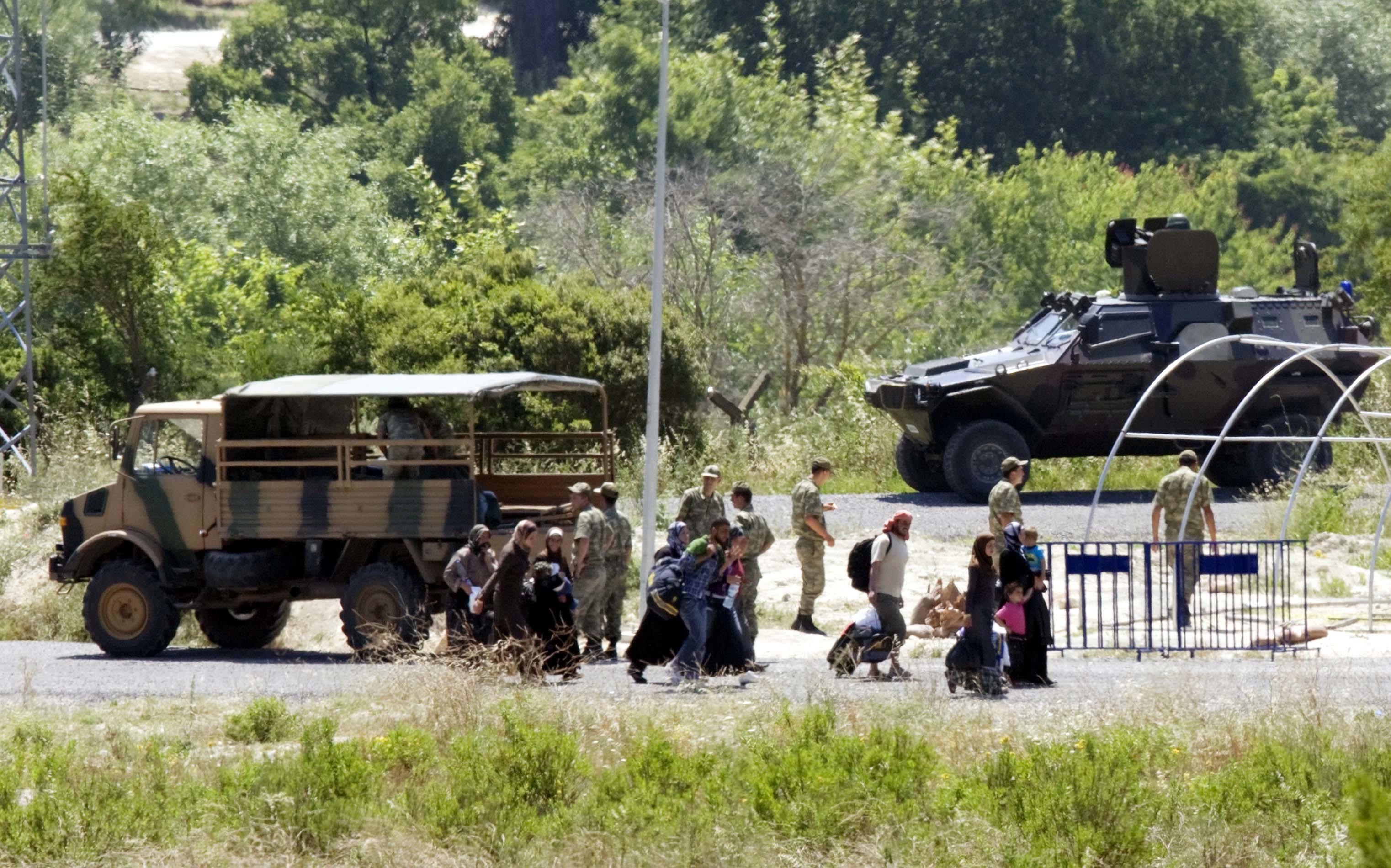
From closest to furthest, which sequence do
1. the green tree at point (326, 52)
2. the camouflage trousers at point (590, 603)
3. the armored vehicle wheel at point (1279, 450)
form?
the camouflage trousers at point (590, 603), the armored vehicle wheel at point (1279, 450), the green tree at point (326, 52)

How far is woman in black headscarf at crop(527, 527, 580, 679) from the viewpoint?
509 inches

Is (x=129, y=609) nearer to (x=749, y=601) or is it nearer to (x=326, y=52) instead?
(x=749, y=601)

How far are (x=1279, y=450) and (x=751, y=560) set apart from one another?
430 inches

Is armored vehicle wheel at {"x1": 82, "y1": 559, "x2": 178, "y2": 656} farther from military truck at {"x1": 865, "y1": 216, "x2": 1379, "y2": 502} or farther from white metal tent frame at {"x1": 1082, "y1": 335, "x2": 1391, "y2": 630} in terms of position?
military truck at {"x1": 865, "y1": 216, "x2": 1379, "y2": 502}

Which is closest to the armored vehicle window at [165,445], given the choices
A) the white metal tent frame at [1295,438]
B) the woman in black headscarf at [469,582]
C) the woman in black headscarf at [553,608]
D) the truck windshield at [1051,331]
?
the woman in black headscarf at [469,582]

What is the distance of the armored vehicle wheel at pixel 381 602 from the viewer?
1461 cm

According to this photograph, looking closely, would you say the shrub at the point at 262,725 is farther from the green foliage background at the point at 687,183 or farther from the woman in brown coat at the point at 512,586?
the green foliage background at the point at 687,183

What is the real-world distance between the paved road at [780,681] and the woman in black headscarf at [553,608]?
27 cm

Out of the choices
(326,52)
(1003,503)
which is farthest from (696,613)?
(326,52)

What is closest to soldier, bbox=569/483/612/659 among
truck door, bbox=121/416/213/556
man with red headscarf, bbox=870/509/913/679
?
man with red headscarf, bbox=870/509/913/679

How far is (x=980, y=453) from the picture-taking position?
73.1ft

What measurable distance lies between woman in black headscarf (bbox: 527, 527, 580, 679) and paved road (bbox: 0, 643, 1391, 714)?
273 millimetres

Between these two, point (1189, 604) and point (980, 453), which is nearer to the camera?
point (1189, 604)

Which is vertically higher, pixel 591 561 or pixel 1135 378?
pixel 1135 378
